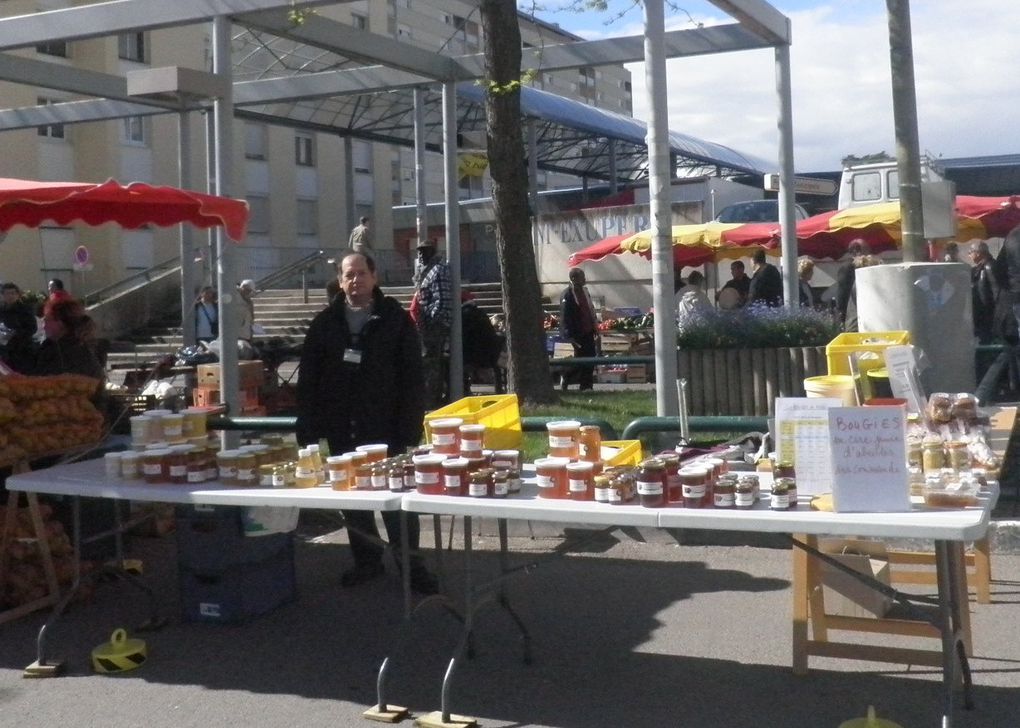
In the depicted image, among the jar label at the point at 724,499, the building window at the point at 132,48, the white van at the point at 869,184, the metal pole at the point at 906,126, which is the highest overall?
the building window at the point at 132,48

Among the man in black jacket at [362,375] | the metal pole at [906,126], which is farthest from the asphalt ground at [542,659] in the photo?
the metal pole at [906,126]

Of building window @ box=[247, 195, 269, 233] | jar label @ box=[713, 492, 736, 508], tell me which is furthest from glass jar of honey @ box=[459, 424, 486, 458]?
building window @ box=[247, 195, 269, 233]

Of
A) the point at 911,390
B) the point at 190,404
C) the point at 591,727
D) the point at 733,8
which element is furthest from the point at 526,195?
the point at 591,727

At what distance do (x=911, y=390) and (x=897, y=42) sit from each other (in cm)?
404

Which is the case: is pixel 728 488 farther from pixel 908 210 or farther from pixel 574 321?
pixel 574 321

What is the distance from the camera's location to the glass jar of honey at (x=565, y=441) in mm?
5027

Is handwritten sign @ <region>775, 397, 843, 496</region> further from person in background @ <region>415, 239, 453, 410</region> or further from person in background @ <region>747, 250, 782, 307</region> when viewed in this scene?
person in background @ <region>747, 250, 782, 307</region>

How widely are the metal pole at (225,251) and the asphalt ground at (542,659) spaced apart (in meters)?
1.99

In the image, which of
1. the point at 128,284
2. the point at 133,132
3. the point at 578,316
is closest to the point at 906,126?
the point at 578,316

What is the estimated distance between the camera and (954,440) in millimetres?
5027

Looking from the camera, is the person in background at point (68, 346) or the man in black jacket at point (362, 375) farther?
the person in background at point (68, 346)

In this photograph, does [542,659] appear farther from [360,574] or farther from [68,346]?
[68,346]

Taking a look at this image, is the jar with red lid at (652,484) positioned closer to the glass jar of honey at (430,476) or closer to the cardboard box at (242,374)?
the glass jar of honey at (430,476)

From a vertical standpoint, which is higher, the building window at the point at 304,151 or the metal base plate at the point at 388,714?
the building window at the point at 304,151
